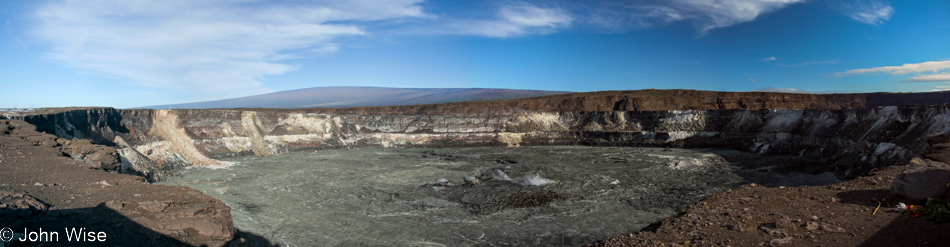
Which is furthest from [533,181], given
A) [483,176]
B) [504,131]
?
[504,131]

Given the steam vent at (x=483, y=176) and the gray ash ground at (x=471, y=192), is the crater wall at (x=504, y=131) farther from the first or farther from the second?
the gray ash ground at (x=471, y=192)

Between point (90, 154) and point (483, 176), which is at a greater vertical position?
point (90, 154)

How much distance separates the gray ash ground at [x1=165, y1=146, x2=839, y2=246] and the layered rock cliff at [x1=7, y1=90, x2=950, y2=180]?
254cm

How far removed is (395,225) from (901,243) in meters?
9.66

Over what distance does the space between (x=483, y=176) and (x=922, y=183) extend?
13.0m

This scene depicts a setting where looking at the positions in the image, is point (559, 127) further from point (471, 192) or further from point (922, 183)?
point (922, 183)

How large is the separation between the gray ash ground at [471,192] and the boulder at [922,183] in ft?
15.2

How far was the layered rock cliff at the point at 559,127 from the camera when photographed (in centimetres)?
1764

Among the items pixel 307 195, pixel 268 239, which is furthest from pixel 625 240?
pixel 307 195

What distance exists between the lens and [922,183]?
24.6 ft

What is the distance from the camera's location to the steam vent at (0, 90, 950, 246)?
7.16m

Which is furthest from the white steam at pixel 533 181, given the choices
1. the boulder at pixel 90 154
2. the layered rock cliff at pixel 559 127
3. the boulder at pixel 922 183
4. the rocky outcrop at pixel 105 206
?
the boulder at pixel 90 154

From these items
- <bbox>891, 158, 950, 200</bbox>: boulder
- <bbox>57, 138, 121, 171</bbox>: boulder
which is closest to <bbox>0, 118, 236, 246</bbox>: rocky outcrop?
<bbox>57, 138, 121, 171</bbox>: boulder

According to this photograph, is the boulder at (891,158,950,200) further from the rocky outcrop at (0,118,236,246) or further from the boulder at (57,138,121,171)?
the boulder at (57,138,121,171)
